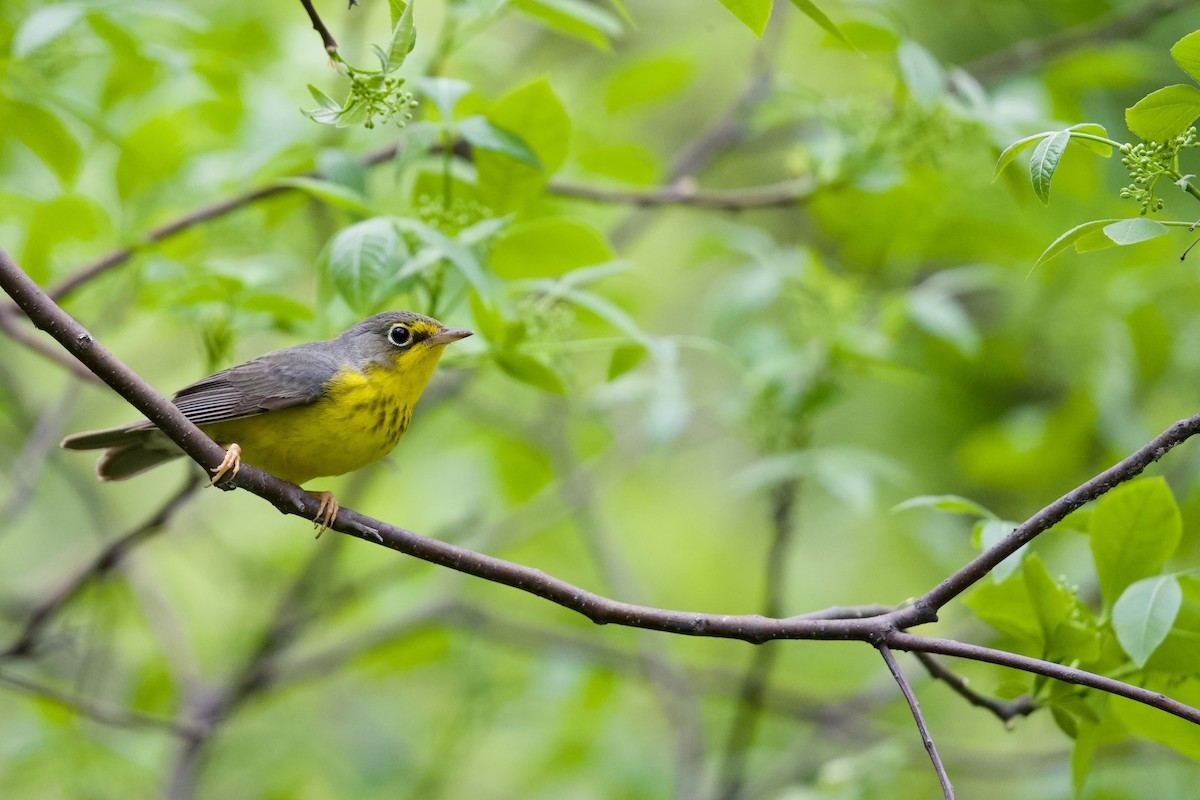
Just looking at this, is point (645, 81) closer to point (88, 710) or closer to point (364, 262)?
point (364, 262)

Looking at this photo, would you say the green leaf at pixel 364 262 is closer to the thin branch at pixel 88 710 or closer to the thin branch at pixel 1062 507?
the thin branch at pixel 1062 507

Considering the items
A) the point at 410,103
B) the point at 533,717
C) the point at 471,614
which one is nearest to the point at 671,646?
the point at 533,717

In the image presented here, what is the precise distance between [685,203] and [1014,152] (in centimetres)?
231

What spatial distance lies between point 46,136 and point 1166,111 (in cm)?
367

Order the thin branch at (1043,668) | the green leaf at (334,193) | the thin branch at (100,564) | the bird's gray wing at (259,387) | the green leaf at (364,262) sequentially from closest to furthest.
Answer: the thin branch at (1043,668)
the green leaf at (364,262)
the green leaf at (334,193)
the thin branch at (100,564)
the bird's gray wing at (259,387)

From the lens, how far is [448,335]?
3.99 m

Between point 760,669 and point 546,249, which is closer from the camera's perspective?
point 546,249

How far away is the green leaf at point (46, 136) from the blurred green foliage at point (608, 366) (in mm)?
16

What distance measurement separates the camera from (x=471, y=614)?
19.0 ft

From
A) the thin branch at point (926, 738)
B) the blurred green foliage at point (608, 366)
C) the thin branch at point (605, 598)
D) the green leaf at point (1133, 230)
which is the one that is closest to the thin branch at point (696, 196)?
the blurred green foliage at point (608, 366)

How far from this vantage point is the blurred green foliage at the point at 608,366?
10.8ft

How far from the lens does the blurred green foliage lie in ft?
10.8

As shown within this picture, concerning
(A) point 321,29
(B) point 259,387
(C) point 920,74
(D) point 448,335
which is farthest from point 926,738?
(B) point 259,387

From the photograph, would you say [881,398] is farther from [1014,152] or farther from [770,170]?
[1014,152]
